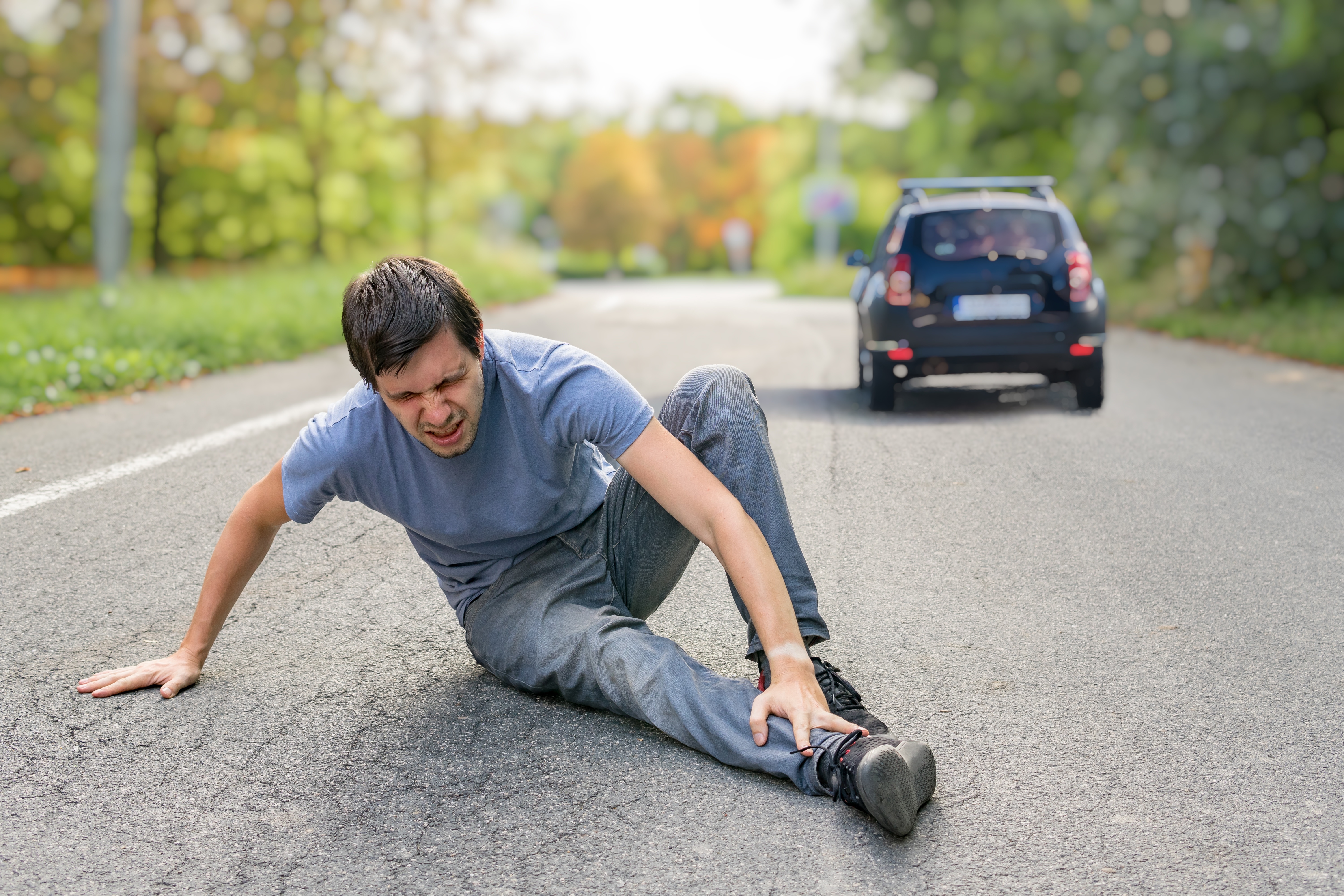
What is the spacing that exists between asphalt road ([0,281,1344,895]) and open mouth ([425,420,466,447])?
0.76 m

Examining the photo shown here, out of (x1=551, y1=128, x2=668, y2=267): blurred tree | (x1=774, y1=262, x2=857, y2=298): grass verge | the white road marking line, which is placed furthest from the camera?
(x1=551, y1=128, x2=668, y2=267): blurred tree

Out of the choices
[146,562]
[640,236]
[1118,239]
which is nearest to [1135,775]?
[146,562]

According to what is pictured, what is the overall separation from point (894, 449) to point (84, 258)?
3780 centimetres

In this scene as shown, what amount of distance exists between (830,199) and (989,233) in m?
36.1

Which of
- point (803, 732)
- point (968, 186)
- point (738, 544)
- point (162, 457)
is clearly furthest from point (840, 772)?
point (968, 186)

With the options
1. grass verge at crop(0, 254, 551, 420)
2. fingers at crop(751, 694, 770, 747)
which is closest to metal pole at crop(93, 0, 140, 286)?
grass verge at crop(0, 254, 551, 420)

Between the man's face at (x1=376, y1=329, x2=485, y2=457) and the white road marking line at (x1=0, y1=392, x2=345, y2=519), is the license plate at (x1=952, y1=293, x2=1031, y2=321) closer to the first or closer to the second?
the white road marking line at (x1=0, y1=392, x2=345, y2=519)

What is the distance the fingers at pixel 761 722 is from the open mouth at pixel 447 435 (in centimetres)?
92

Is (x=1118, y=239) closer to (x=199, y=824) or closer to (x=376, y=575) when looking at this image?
(x=376, y=575)

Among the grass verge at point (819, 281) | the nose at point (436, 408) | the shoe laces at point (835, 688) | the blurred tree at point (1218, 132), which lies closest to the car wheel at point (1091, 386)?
the shoe laces at point (835, 688)

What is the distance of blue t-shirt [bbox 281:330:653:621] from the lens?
3.12 meters

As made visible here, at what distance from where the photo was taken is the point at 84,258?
1563 inches

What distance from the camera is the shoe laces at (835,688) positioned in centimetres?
320

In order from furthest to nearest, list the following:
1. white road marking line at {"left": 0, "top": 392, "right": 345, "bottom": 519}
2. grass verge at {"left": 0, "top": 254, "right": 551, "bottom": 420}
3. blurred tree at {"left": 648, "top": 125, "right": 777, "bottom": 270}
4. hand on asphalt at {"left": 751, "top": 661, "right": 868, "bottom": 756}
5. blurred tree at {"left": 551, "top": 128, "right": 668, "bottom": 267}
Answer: blurred tree at {"left": 648, "top": 125, "right": 777, "bottom": 270} → blurred tree at {"left": 551, "top": 128, "right": 668, "bottom": 267} → grass verge at {"left": 0, "top": 254, "right": 551, "bottom": 420} → white road marking line at {"left": 0, "top": 392, "right": 345, "bottom": 519} → hand on asphalt at {"left": 751, "top": 661, "right": 868, "bottom": 756}
